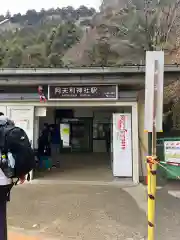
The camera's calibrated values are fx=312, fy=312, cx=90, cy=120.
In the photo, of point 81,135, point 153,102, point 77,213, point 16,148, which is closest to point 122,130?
point 77,213

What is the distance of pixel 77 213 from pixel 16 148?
10.2 feet

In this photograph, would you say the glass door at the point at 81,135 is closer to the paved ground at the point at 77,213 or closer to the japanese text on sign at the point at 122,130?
the japanese text on sign at the point at 122,130

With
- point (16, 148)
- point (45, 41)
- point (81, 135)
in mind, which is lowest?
point (81, 135)

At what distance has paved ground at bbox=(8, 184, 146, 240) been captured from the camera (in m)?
4.93

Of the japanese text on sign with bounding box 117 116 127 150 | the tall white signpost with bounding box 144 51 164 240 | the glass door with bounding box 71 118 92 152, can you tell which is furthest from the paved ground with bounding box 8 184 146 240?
the glass door with bounding box 71 118 92 152

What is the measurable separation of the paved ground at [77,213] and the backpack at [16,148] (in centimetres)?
197

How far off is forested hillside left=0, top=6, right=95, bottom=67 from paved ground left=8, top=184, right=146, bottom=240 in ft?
43.2

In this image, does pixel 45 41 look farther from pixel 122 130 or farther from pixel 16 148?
pixel 16 148

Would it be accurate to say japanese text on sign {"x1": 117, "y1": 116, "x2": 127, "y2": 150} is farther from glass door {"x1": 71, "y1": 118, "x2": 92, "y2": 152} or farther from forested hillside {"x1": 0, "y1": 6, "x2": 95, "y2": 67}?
forested hillside {"x1": 0, "y1": 6, "x2": 95, "y2": 67}

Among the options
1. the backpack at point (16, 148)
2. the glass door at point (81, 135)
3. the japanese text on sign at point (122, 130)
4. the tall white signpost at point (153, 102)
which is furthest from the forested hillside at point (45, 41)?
the backpack at point (16, 148)

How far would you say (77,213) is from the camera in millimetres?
5848

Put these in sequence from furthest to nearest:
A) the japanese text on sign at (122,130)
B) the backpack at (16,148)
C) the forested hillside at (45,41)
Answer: the forested hillside at (45,41), the japanese text on sign at (122,130), the backpack at (16,148)

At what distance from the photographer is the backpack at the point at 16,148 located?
3137mm

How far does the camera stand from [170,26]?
1792cm
